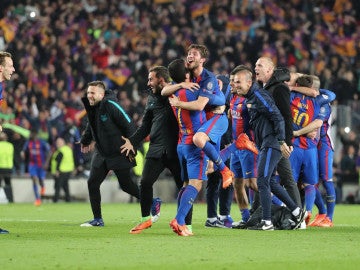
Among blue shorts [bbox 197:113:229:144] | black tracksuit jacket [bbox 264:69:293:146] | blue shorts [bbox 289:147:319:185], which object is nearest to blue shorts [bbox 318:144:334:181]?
blue shorts [bbox 289:147:319:185]

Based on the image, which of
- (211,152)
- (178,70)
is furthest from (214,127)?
(178,70)

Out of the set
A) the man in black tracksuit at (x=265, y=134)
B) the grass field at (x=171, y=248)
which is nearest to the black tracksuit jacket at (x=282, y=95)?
the man in black tracksuit at (x=265, y=134)

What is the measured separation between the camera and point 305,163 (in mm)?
14945

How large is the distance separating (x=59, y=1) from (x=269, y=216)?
63.6ft

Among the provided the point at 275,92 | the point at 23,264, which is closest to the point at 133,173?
the point at 275,92

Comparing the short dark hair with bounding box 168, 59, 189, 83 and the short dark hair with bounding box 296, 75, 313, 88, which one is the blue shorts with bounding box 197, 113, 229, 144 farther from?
the short dark hair with bounding box 296, 75, 313, 88

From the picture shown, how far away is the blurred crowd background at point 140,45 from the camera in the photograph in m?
26.9

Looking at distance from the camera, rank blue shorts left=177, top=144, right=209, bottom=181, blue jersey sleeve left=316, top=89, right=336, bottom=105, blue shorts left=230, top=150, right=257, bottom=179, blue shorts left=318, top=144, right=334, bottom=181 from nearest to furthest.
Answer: blue shorts left=177, top=144, right=209, bottom=181, blue shorts left=230, top=150, right=257, bottom=179, blue jersey sleeve left=316, top=89, right=336, bottom=105, blue shorts left=318, top=144, right=334, bottom=181

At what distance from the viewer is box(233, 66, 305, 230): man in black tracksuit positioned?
43.1 ft

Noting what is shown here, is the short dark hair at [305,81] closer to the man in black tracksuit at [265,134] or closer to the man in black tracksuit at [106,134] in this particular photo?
the man in black tracksuit at [265,134]

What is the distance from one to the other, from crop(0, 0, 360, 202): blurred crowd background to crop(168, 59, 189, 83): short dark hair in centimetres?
1373

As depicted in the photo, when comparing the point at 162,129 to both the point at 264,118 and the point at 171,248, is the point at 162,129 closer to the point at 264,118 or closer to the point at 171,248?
the point at 264,118

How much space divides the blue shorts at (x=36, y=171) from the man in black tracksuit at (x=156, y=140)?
1208 cm

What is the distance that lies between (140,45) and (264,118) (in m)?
16.9
